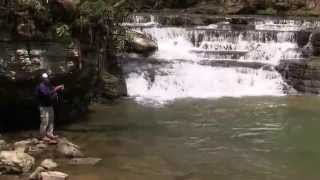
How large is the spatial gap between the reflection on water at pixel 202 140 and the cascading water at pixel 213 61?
8.91 ft

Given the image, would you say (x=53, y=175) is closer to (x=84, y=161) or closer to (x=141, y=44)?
(x=84, y=161)

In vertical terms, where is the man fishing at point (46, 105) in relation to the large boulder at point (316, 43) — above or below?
below

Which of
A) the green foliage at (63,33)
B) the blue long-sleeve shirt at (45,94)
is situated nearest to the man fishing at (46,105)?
the blue long-sleeve shirt at (45,94)

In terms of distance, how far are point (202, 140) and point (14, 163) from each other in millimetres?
5543

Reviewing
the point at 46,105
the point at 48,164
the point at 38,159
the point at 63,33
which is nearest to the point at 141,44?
the point at 63,33

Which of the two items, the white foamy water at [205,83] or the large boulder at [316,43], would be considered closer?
the white foamy water at [205,83]

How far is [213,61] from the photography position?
90.7 feet

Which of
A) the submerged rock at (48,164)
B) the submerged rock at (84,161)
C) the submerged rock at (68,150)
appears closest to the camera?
the submerged rock at (48,164)

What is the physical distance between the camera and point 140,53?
28.2m

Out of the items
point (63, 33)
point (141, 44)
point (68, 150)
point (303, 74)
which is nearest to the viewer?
point (68, 150)

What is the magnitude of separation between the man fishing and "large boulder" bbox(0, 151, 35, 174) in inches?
80.7

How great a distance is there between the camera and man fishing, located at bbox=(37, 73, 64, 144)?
15.4 metres

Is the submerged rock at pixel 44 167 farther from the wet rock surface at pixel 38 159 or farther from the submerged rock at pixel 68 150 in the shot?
the submerged rock at pixel 68 150

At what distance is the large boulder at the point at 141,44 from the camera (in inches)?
1094
